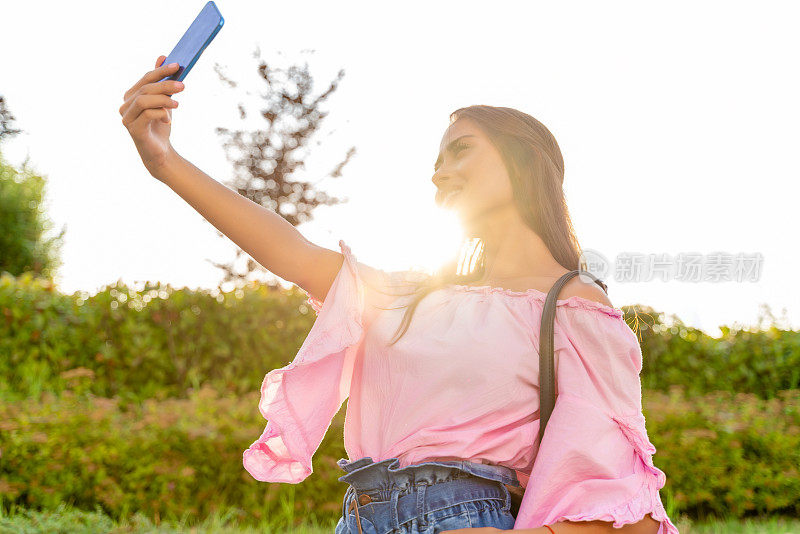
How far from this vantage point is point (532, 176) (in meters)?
2.06

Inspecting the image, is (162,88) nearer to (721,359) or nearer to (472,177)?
(472,177)

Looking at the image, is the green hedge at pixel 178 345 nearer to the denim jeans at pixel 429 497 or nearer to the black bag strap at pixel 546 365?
the denim jeans at pixel 429 497

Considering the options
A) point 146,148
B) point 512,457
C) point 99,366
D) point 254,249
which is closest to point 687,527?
point 512,457

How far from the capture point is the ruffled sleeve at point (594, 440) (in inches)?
63.9

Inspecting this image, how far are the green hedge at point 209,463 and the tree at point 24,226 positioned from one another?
1477 centimetres

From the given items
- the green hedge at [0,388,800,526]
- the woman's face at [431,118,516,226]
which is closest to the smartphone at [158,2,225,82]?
the woman's face at [431,118,516,226]

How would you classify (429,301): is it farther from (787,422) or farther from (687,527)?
(787,422)

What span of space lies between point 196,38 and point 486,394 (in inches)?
42.8

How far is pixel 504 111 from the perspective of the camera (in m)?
2.09

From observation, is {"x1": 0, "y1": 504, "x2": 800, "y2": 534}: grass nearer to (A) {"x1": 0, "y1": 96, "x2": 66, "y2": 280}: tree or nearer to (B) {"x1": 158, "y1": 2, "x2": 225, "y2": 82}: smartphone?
(B) {"x1": 158, "y1": 2, "x2": 225, "y2": 82}: smartphone

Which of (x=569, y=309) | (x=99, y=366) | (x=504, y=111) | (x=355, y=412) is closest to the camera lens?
(x=569, y=309)

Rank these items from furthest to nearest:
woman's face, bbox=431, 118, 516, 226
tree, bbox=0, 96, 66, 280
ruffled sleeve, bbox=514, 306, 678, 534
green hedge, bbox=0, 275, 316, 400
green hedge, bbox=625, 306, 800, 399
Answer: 1. tree, bbox=0, 96, 66, 280
2. green hedge, bbox=625, 306, 800, 399
3. green hedge, bbox=0, 275, 316, 400
4. woman's face, bbox=431, 118, 516, 226
5. ruffled sleeve, bbox=514, 306, 678, 534

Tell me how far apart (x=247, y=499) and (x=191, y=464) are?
0.49 meters

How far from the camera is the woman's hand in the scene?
1640mm
